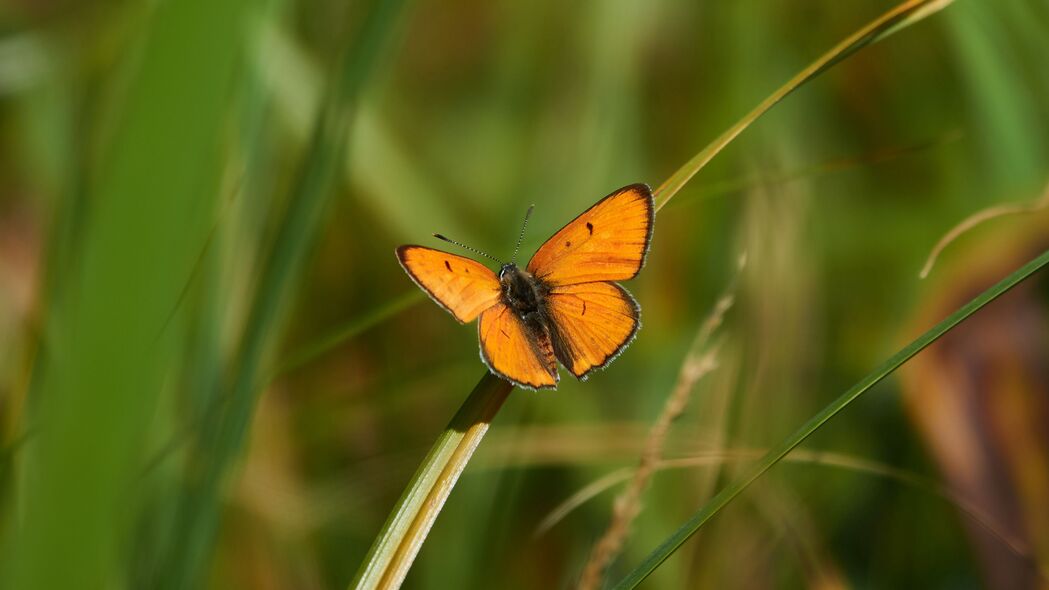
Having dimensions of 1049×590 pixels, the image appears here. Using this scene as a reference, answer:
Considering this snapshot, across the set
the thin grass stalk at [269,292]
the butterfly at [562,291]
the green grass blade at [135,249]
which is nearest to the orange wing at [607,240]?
the butterfly at [562,291]

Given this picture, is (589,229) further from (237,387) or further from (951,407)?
(951,407)

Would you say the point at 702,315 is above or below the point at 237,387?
below

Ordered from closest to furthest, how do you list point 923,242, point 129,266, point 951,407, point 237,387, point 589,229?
point 129,266 → point 237,387 → point 589,229 → point 951,407 → point 923,242

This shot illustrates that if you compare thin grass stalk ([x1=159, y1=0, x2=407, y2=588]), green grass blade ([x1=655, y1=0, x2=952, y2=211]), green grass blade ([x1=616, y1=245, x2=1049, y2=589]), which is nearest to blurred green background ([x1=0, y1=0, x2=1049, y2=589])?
thin grass stalk ([x1=159, y1=0, x2=407, y2=588])

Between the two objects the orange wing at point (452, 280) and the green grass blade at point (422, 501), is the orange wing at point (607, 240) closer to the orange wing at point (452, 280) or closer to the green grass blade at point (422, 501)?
the orange wing at point (452, 280)

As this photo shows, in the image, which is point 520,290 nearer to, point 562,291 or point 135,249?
point 562,291

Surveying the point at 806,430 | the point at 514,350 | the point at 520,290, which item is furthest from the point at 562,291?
the point at 806,430

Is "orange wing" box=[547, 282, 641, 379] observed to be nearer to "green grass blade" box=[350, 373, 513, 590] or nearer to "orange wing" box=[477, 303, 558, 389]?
"orange wing" box=[477, 303, 558, 389]

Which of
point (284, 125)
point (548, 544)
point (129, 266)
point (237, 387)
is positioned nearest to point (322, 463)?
point (548, 544)
